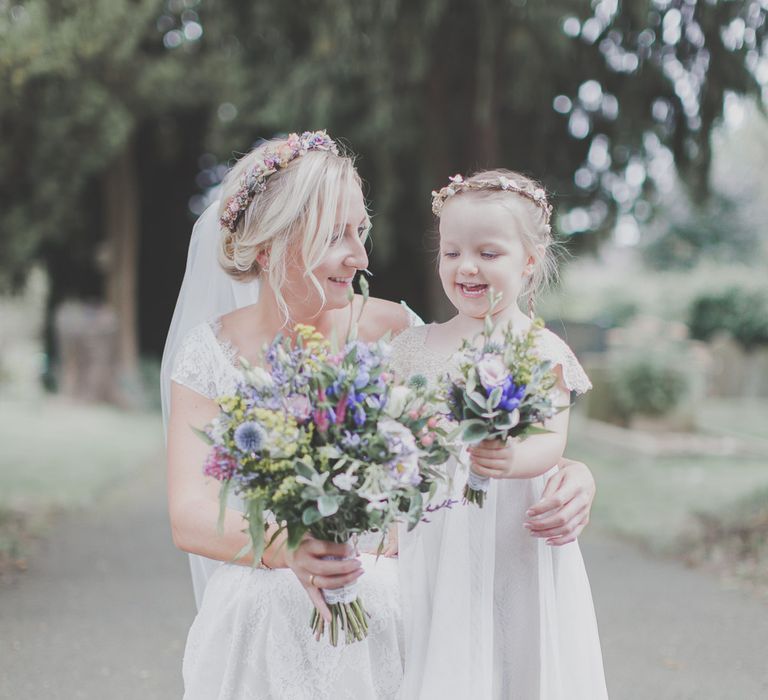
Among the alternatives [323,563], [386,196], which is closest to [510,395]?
[323,563]

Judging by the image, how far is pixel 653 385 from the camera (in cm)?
1275

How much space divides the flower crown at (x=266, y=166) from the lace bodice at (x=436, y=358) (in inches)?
23.2

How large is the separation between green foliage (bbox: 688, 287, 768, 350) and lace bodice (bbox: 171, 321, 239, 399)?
19.2 m

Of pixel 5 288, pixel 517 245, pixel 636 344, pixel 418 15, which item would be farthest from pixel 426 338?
pixel 636 344

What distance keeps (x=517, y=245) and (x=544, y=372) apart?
2.06ft

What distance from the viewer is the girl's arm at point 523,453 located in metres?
2.12

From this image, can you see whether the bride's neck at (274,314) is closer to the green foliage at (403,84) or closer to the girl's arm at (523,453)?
the girl's arm at (523,453)

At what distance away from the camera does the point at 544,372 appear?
2.04m

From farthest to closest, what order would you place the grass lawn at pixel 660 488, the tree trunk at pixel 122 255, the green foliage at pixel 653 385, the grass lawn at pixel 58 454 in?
the tree trunk at pixel 122 255 → the green foliage at pixel 653 385 → the grass lawn at pixel 58 454 → the grass lawn at pixel 660 488

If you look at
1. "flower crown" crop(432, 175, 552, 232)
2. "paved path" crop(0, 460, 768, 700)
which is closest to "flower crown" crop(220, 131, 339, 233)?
"flower crown" crop(432, 175, 552, 232)

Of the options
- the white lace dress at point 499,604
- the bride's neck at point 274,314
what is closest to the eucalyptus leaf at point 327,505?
the white lace dress at point 499,604

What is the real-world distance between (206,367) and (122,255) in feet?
47.9

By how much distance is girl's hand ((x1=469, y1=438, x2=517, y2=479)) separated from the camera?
211cm

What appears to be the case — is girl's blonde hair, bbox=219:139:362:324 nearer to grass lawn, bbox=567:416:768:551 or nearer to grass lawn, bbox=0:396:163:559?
grass lawn, bbox=0:396:163:559
